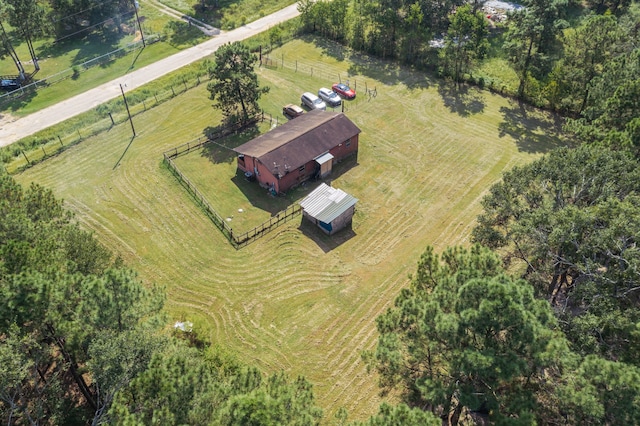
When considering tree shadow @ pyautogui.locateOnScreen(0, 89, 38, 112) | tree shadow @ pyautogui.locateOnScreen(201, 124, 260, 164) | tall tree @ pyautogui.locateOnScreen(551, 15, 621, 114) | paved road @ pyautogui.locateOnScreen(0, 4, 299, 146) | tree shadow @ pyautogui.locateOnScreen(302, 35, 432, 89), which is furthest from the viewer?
tree shadow @ pyautogui.locateOnScreen(302, 35, 432, 89)

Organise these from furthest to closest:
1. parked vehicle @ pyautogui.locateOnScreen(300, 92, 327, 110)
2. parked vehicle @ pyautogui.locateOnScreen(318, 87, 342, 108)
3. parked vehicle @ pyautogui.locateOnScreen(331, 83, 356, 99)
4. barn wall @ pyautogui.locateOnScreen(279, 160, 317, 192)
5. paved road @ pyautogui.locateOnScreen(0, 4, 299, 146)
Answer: parked vehicle @ pyautogui.locateOnScreen(331, 83, 356, 99) < parked vehicle @ pyautogui.locateOnScreen(318, 87, 342, 108) < paved road @ pyautogui.locateOnScreen(0, 4, 299, 146) < parked vehicle @ pyautogui.locateOnScreen(300, 92, 327, 110) < barn wall @ pyautogui.locateOnScreen(279, 160, 317, 192)

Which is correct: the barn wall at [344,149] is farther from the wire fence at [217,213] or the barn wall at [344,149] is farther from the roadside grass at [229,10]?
the roadside grass at [229,10]

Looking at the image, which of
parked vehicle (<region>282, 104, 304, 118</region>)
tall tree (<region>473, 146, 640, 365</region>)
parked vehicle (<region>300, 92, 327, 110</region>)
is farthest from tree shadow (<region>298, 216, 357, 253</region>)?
parked vehicle (<region>300, 92, 327, 110</region>)

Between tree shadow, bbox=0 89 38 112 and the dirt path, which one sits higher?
the dirt path

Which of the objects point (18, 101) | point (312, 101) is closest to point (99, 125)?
point (18, 101)

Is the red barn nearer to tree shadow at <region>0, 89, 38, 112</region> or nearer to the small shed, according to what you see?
the small shed

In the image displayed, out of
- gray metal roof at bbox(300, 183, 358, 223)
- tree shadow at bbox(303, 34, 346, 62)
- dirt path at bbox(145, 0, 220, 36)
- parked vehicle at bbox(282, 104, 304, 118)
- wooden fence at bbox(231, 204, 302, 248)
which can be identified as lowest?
wooden fence at bbox(231, 204, 302, 248)

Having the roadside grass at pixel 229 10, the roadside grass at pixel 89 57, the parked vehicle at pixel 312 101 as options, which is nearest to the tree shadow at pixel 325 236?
the parked vehicle at pixel 312 101
